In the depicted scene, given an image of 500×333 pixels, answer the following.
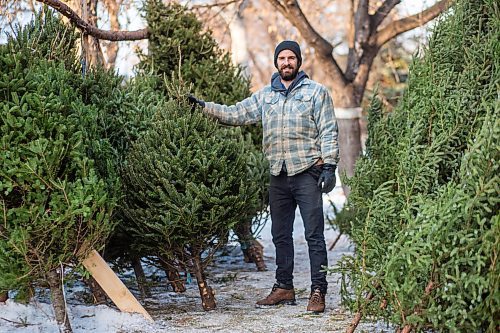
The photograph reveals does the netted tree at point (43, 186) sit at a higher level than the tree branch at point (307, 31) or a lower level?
lower

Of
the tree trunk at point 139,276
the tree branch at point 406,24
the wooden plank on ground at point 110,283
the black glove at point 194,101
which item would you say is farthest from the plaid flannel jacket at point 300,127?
the tree branch at point 406,24

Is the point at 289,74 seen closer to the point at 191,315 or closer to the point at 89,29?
the point at 89,29

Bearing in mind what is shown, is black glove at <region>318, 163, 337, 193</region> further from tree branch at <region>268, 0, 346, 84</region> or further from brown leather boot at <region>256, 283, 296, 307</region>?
tree branch at <region>268, 0, 346, 84</region>

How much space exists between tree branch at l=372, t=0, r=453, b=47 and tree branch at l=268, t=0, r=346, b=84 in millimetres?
817

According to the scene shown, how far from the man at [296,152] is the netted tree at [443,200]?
532mm

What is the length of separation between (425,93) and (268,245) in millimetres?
5151

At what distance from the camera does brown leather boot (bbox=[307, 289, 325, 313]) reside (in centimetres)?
516

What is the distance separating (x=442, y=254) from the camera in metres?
3.50

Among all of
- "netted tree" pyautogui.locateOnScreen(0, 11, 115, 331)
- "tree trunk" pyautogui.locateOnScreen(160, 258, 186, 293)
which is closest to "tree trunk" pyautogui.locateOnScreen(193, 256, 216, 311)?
"tree trunk" pyautogui.locateOnScreen(160, 258, 186, 293)

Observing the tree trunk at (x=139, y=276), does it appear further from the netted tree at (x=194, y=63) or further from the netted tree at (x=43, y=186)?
the netted tree at (x=194, y=63)

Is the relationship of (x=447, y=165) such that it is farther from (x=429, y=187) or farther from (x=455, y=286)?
(x=455, y=286)

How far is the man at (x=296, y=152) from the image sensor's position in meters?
A: 5.23

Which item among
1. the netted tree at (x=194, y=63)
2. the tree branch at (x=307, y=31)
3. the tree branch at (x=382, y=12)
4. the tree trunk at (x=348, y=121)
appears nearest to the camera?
the netted tree at (x=194, y=63)

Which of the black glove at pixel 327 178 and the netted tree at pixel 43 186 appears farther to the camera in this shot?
the black glove at pixel 327 178
